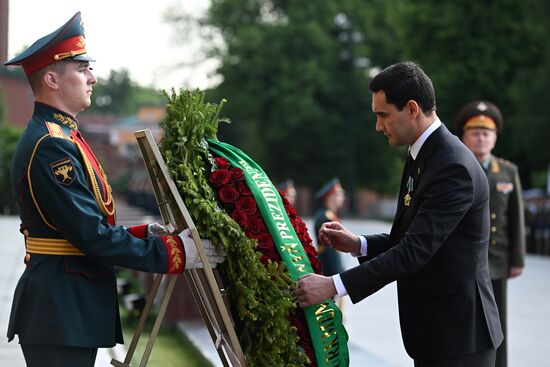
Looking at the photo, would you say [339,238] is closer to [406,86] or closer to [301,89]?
[406,86]

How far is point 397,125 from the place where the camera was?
3.63 metres

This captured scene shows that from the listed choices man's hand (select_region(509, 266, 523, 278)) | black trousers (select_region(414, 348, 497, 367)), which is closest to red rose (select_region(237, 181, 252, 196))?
black trousers (select_region(414, 348, 497, 367))

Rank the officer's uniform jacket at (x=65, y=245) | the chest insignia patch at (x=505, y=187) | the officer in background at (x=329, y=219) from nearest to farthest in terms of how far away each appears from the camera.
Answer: the officer's uniform jacket at (x=65, y=245) < the chest insignia patch at (x=505, y=187) < the officer in background at (x=329, y=219)

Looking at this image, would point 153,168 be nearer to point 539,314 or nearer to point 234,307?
point 234,307

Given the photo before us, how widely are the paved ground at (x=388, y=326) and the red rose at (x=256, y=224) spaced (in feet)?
11.9

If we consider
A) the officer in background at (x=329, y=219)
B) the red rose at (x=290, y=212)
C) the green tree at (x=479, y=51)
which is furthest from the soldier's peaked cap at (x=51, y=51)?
the green tree at (x=479, y=51)

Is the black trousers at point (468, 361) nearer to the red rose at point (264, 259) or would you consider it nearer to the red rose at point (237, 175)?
the red rose at point (264, 259)

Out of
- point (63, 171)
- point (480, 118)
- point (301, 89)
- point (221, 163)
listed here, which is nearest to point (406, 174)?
point (221, 163)

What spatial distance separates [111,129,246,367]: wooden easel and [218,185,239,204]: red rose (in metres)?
0.20

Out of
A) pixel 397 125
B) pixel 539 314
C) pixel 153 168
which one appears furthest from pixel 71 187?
pixel 539 314

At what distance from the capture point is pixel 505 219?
620cm

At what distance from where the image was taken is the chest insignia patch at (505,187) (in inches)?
241

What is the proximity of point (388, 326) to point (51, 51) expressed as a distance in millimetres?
7371

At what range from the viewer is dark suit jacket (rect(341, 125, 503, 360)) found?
345 centimetres
